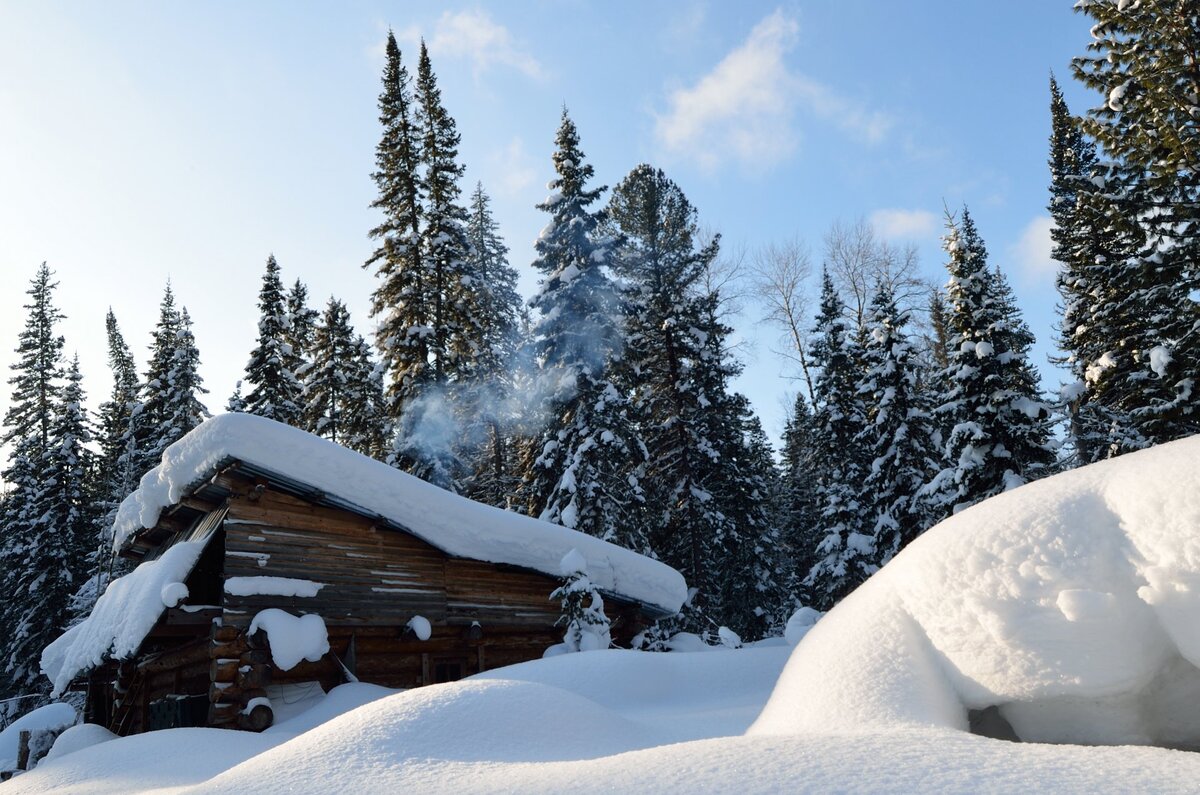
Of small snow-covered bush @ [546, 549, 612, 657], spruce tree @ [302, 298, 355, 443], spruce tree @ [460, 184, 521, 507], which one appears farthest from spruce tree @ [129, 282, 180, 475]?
small snow-covered bush @ [546, 549, 612, 657]

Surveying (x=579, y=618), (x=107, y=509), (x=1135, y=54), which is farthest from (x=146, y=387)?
(x=1135, y=54)

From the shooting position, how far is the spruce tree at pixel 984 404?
1795 centimetres

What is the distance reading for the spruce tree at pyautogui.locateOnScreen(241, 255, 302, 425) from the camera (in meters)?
28.5

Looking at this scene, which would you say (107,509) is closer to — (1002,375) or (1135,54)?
(1002,375)

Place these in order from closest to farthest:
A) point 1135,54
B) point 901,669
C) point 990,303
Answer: point 901,669, point 1135,54, point 990,303

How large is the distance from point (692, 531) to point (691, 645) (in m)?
8.01

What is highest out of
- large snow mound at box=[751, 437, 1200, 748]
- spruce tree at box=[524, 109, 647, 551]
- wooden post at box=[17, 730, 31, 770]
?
spruce tree at box=[524, 109, 647, 551]

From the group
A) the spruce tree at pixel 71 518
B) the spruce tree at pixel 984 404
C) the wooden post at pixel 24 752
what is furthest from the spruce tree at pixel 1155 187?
the spruce tree at pixel 71 518

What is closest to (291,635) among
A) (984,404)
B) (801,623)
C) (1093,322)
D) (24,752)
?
(24,752)

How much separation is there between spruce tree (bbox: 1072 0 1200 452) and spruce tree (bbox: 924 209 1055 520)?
2.00 metres

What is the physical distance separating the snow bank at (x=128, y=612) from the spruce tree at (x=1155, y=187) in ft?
58.6

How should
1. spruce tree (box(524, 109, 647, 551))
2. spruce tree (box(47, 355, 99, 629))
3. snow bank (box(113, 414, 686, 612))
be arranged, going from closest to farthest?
snow bank (box(113, 414, 686, 612)) < spruce tree (box(524, 109, 647, 551)) < spruce tree (box(47, 355, 99, 629))

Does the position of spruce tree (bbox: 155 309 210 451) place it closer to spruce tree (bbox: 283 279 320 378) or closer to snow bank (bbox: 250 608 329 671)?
spruce tree (bbox: 283 279 320 378)

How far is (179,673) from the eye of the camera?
1299cm
